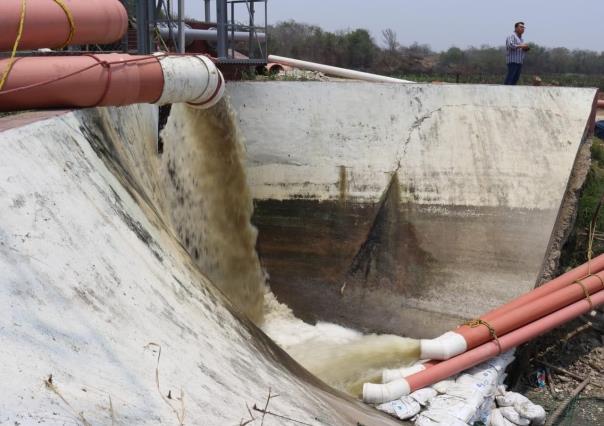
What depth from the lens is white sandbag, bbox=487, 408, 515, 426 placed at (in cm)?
591

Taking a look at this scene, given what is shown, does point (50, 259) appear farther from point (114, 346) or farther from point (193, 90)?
point (193, 90)

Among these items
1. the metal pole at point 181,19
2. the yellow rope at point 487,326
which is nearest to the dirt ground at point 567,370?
the yellow rope at point 487,326

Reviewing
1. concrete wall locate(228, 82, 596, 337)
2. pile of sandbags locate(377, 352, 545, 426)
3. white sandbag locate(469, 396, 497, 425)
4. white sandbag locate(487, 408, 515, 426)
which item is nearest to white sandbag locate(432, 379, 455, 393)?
pile of sandbags locate(377, 352, 545, 426)

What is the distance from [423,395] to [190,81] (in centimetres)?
356

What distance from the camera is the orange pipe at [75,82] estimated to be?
4.07m

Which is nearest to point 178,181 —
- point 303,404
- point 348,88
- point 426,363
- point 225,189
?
point 225,189

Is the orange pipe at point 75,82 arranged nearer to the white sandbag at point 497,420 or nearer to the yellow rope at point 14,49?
the yellow rope at point 14,49

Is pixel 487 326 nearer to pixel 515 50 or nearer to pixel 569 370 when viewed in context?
pixel 569 370

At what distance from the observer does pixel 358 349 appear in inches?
304

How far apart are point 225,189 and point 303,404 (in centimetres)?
471

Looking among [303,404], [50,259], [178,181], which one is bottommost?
[303,404]

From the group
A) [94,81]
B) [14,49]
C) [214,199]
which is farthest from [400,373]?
[14,49]

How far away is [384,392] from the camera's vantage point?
19.3 feet

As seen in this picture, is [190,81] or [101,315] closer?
[101,315]
